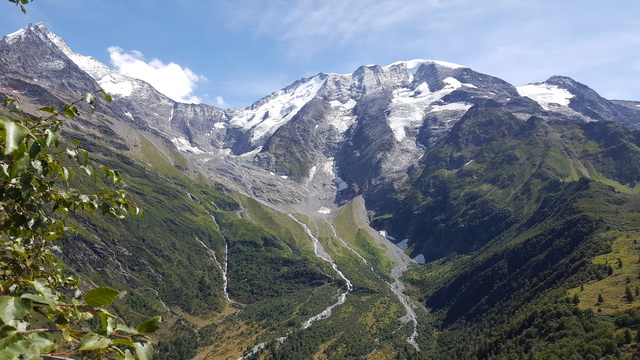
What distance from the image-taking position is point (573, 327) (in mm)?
91438

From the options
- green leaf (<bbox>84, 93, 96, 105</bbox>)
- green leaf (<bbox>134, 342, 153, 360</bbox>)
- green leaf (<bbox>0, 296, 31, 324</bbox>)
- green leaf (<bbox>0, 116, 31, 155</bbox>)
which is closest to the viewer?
green leaf (<bbox>0, 296, 31, 324</bbox>)

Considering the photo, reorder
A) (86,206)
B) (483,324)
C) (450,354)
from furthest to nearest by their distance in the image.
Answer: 1. (483,324)
2. (450,354)
3. (86,206)

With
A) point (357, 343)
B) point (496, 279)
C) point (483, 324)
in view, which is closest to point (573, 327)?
point (483, 324)

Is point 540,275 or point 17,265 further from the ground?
point 17,265

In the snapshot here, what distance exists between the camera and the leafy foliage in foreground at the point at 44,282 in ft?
8.11

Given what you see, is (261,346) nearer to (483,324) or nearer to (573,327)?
(483,324)

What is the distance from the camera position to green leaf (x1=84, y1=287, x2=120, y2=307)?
10.2 feet

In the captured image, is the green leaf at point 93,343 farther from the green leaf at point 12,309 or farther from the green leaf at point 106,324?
the green leaf at point 12,309

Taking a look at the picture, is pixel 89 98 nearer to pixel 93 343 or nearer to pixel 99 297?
pixel 99 297

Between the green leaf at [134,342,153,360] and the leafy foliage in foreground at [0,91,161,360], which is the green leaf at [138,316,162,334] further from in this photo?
the green leaf at [134,342,153,360]

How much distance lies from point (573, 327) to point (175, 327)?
526 ft

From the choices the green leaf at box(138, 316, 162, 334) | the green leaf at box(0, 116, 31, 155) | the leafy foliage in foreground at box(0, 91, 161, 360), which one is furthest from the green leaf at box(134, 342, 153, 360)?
the green leaf at box(0, 116, 31, 155)

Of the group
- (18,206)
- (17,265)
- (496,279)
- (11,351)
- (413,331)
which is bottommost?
(413,331)

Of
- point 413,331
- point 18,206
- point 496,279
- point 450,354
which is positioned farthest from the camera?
point 496,279
